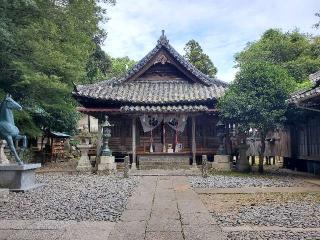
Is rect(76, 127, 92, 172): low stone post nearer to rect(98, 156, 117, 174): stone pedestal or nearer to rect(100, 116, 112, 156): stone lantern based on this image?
rect(100, 116, 112, 156): stone lantern

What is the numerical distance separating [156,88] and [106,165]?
6.91m

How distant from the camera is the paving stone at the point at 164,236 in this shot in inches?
214

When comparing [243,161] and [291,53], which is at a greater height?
[291,53]

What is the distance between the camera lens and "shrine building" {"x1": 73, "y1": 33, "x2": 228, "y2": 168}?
2059 centimetres

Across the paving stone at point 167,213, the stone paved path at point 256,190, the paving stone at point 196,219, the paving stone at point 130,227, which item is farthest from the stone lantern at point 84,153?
the paving stone at point 130,227

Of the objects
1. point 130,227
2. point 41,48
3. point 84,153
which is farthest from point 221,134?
point 130,227

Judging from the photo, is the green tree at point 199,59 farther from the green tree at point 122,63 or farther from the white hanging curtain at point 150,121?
the white hanging curtain at point 150,121

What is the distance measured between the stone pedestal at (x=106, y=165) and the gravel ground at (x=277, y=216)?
1072 cm

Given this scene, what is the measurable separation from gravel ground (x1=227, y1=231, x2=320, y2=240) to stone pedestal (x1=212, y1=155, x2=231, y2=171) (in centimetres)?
1296

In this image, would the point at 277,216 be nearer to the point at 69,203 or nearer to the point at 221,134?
the point at 69,203

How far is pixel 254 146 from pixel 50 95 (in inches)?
514

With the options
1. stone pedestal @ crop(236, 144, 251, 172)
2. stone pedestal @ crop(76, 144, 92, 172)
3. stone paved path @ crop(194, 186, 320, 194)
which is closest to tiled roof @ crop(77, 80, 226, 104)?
stone pedestal @ crop(76, 144, 92, 172)

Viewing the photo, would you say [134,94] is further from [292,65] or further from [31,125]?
[292,65]

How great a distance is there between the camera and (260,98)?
15633mm
